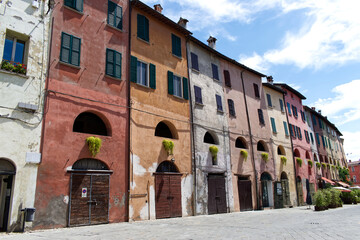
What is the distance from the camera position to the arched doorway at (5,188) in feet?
32.7

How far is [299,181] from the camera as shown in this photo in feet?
97.0

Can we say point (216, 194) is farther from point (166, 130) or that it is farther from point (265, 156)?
point (265, 156)

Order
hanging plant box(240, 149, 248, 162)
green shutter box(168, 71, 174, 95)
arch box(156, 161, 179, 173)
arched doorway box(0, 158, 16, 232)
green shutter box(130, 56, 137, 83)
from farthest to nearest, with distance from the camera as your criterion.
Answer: hanging plant box(240, 149, 248, 162), green shutter box(168, 71, 174, 95), arch box(156, 161, 179, 173), green shutter box(130, 56, 137, 83), arched doorway box(0, 158, 16, 232)

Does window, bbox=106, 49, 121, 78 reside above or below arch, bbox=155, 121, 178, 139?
above

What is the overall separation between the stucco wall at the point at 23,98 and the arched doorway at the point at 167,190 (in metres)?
6.43

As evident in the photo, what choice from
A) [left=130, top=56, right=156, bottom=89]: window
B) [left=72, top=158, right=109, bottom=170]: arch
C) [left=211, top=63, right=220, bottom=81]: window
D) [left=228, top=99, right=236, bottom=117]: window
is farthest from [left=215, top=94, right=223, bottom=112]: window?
[left=72, top=158, right=109, bottom=170]: arch

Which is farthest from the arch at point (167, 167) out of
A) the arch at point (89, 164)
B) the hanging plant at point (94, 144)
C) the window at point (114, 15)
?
the window at point (114, 15)

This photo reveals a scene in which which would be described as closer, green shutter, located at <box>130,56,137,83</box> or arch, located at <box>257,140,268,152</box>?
green shutter, located at <box>130,56,137,83</box>

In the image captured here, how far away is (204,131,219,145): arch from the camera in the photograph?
65.9ft

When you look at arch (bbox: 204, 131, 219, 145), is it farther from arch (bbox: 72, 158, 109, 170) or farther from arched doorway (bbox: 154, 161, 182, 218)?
arch (bbox: 72, 158, 109, 170)

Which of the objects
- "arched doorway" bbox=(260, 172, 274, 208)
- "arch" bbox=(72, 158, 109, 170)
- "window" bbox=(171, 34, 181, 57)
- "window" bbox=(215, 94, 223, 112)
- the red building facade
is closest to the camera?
the red building facade

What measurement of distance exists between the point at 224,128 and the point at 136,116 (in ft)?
28.1

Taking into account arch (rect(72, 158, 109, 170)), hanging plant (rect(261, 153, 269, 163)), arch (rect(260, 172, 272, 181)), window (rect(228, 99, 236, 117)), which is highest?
window (rect(228, 99, 236, 117))

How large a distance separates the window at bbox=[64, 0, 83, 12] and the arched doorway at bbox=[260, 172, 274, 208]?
61.0 ft
